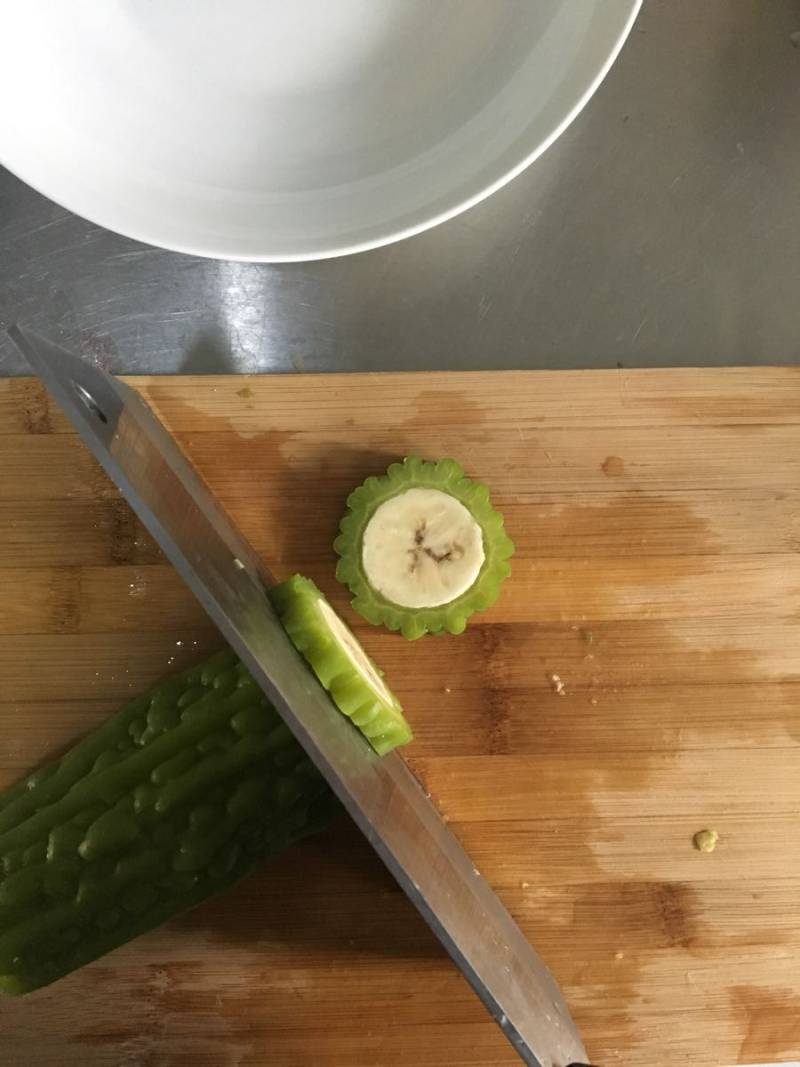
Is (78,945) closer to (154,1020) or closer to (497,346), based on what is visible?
(154,1020)

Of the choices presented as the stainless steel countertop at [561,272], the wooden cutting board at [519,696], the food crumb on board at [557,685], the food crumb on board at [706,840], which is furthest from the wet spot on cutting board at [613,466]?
the food crumb on board at [706,840]

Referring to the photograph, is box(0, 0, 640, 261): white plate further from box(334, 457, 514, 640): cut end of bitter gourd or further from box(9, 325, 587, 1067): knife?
box(334, 457, 514, 640): cut end of bitter gourd

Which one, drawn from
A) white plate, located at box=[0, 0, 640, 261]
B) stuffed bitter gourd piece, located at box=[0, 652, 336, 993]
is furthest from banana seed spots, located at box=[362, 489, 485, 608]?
white plate, located at box=[0, 0, 640, 261]

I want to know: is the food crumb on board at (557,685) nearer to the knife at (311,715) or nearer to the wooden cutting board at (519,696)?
the wooden cutting board at (519,696)

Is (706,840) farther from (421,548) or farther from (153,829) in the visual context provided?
(153,829)

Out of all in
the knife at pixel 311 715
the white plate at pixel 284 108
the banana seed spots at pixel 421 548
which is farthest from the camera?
the banana seed spots at pixel 421 548

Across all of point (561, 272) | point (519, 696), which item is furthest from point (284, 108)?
point (519, 696)
